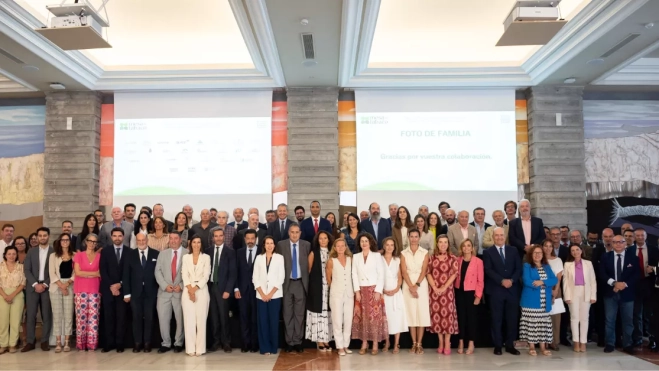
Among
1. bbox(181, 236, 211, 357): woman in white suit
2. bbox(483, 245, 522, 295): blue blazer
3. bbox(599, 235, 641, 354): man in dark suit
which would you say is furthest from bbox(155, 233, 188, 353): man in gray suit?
bbox(599, 235, 641, 354): man in dark suit

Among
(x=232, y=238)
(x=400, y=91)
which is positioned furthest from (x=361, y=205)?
(x=232, y=238)

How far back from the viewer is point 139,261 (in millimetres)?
6066

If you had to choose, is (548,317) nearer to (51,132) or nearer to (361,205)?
(361,205)

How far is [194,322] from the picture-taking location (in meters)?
5.93

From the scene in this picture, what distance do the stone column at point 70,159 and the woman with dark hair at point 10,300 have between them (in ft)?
8.58

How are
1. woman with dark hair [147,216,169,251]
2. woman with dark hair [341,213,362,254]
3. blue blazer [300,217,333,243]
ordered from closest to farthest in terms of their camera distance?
woman with dark hair [147,216,169,251] → woman with dark hair [341,213,362,254] → blue blazer [300,217,333,243]

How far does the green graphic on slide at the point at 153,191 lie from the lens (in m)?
8.91

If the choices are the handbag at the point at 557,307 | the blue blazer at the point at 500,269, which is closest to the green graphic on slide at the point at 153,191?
the blue blazer at the point at 500,269

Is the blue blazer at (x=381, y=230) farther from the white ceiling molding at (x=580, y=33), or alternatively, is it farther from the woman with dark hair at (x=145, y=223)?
the white ceiling molding at (x=580, y=33)

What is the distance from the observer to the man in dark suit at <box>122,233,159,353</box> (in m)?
6.04

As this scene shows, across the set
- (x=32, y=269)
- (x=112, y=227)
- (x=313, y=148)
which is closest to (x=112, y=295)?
(x=32, y=269)

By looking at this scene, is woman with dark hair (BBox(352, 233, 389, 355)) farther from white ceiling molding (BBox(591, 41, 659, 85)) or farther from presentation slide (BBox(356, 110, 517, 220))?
white ceiling molding (BBox(591, 41, 659, 85))

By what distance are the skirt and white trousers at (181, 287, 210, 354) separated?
170cm

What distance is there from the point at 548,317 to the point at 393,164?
12.5 feet
